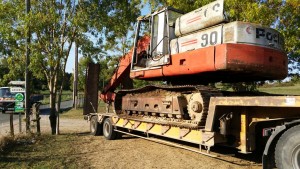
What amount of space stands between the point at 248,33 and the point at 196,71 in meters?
1.45

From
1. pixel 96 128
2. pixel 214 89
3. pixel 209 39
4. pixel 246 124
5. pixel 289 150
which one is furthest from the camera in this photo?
pixel 96 128

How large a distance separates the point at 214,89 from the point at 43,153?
4.77 metres

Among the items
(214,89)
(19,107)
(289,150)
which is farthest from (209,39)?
(19,107)

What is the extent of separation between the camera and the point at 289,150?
545 cm

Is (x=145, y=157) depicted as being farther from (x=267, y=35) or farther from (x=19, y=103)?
(x=19, y=103)

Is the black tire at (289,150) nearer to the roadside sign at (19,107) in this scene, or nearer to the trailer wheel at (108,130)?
the trailer wheel at (108,130)

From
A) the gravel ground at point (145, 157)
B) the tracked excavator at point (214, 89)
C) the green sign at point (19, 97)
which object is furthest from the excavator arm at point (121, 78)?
the green sign at point (19, 97)

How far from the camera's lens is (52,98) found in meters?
13.7

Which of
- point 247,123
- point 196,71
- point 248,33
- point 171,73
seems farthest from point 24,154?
point 248,33

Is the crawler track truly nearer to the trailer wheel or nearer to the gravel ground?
the trailer wheel

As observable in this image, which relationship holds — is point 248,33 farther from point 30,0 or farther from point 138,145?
point 30,0

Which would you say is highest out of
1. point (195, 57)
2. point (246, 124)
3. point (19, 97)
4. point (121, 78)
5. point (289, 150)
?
point (195, 57)

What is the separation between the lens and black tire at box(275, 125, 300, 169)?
5359 millimetres

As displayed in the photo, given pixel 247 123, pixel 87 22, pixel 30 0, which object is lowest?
pixel 247 123
